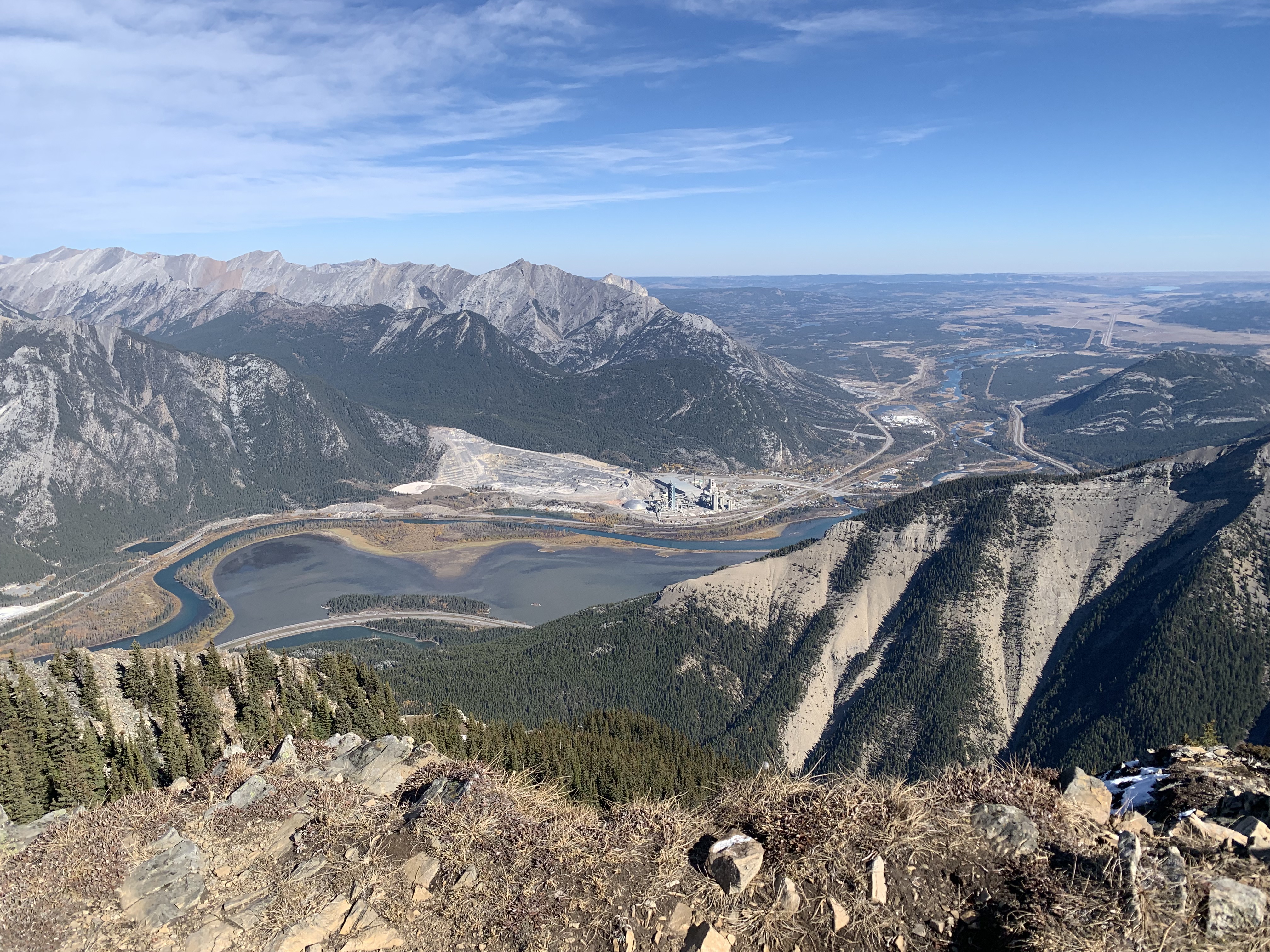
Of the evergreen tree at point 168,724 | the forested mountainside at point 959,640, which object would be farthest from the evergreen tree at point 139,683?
the forested mountainside at point 959,640

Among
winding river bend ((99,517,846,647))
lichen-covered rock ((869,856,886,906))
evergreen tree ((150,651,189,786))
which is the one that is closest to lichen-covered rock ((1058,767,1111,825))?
lichen-covered rock ((869,856,886,906))

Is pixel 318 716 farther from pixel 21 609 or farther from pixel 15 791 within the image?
pixel 21 609

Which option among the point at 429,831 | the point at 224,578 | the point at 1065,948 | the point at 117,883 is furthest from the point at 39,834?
the point at 224,578

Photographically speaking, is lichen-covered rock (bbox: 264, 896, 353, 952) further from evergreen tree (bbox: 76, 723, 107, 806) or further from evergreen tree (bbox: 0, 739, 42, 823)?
evergreen tree (bbox: 0, 739, 42, 823)

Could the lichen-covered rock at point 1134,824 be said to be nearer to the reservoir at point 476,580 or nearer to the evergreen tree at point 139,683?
the evergreen tree at point 139,683

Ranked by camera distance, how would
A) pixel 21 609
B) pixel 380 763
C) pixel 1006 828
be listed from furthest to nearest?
pixel 21 609 → pixel 380 763 → pixel 1006 828

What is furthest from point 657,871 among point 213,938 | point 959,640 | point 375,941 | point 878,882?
point 959,640
